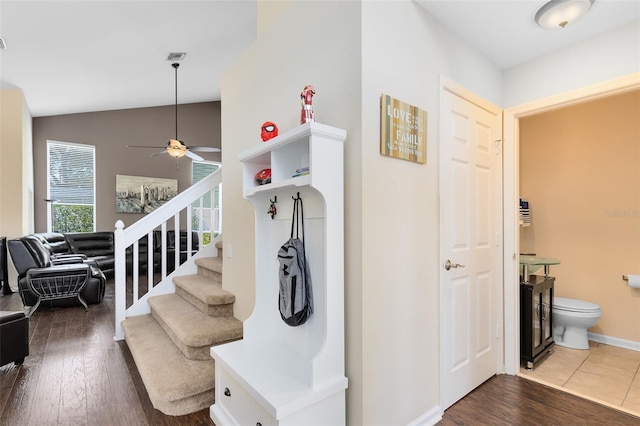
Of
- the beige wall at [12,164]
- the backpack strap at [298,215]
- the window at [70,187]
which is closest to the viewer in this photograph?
the backpack strap at [298,215]

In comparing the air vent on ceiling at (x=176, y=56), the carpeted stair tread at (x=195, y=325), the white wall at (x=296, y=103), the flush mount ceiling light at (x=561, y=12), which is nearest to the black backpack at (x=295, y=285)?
the white wall at (x=296, y=103)

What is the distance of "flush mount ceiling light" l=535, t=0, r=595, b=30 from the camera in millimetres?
1805

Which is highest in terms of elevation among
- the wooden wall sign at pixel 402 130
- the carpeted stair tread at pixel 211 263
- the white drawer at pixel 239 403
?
the wooden wall sign at pixel 402 130

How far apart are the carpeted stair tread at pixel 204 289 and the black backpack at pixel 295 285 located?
1.21 meters

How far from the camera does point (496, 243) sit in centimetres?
251

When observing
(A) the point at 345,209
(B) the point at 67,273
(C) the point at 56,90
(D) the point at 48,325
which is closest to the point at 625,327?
(A) the point at 345,209

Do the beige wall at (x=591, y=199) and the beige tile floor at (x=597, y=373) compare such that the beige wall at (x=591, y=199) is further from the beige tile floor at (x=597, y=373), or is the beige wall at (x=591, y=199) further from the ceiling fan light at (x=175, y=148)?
the ceiling fan light at (x=175, y=148)

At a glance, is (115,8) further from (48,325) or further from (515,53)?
(515,53)

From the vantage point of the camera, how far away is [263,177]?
197cm

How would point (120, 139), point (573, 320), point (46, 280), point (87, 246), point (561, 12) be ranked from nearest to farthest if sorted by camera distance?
point (561, 12) < point (573, 320) < point (46, 280) < point (87, 246) < point (120, 139)

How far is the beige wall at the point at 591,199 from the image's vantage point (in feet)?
10.1

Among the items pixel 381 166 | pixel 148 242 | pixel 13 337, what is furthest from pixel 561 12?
pixel 13 337

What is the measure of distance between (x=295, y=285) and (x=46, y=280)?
4.07 metres

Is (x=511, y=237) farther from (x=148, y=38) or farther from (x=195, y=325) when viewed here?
(x=148, y=38)
